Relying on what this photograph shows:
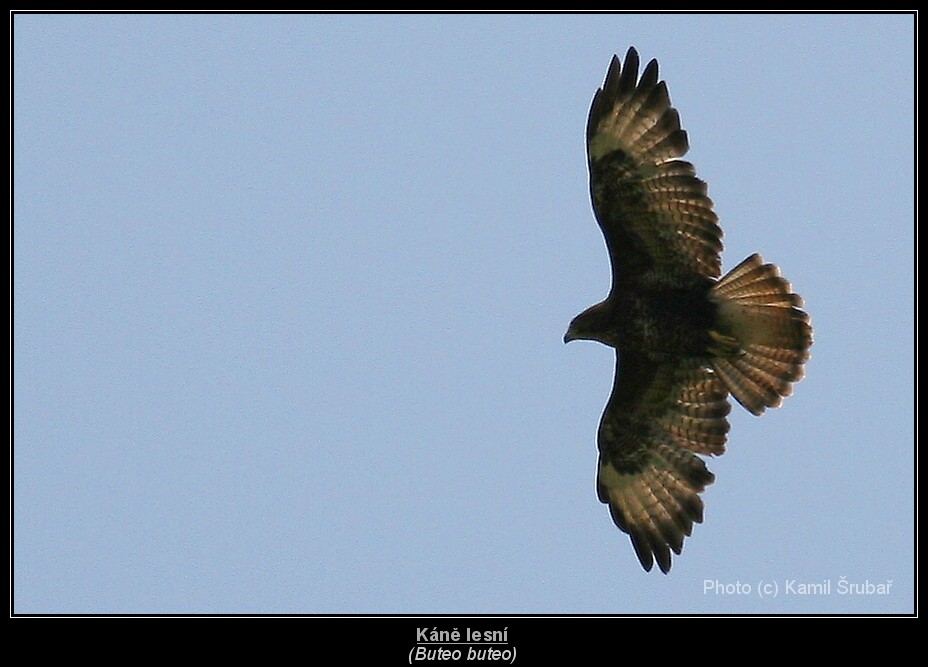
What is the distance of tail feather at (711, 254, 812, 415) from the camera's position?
35.4 ft

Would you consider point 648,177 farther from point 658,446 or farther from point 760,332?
point 658,446

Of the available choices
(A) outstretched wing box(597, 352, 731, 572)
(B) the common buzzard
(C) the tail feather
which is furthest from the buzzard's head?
(C) the tail feather

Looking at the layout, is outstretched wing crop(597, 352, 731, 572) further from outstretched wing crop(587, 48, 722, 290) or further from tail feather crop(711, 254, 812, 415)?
outstretched wing crop(587, 48, 722, 290)

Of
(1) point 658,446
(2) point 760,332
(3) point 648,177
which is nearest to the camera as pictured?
(3) point 648,177

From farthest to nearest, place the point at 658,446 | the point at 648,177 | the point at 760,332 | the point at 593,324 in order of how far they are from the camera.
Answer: the point at 658,446
the point at 593,324
the point at 760,332
the point at 648,177

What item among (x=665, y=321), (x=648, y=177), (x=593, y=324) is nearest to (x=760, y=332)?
(x=665, y=321)

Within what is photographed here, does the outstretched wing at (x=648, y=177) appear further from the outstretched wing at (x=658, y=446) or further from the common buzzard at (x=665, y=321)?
the outstretched wing at (x=658, y=446)

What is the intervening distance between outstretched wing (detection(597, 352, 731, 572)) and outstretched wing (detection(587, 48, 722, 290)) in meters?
1.05

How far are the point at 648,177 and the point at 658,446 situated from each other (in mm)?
2178

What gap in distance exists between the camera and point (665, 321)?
1106 centimetres

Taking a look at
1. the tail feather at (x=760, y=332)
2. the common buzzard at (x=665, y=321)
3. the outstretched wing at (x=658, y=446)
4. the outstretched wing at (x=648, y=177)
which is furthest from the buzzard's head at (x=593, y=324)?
the tail feather at (x=760, y=332)
